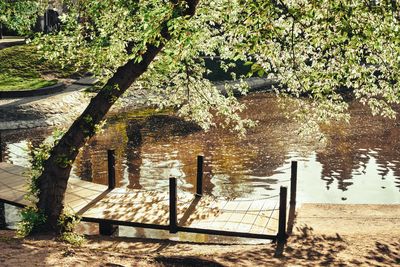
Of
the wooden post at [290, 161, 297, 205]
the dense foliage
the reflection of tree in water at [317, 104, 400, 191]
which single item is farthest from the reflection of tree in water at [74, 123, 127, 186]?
the reflection of tree in water at [317, 104, 400, 191]

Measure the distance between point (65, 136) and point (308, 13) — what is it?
5.96 meters

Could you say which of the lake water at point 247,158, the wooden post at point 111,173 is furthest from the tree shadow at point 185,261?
the wooden post at point 111,173

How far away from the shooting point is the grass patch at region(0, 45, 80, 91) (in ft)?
106

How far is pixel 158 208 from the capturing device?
40.1ft

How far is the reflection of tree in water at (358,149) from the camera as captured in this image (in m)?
18.3

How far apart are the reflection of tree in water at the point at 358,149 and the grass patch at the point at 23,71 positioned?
66.9ft

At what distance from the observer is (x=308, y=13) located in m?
8.45

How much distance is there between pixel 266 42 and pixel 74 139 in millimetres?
5183

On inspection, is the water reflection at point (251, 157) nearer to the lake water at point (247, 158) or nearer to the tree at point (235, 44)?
the lake water at point (247, 158)

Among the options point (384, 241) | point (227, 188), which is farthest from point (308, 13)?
point (227, 188)

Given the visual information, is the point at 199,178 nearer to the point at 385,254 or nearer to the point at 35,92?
the point at 385,254

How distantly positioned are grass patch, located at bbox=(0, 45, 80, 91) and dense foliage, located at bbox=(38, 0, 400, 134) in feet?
61.8

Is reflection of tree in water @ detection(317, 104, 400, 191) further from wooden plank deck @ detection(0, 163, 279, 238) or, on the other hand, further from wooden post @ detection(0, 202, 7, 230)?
wooden post @ detection(0, 202, 7, 230)

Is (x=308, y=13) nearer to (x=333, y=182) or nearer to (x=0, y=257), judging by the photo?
(x=0, y=257)
